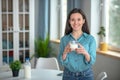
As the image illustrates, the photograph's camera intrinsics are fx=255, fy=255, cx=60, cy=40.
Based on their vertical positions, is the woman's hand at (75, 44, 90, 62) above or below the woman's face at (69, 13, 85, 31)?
below

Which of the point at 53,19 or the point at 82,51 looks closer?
the point at 82,51

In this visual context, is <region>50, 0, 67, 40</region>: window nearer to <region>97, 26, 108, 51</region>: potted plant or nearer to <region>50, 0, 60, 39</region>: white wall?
<region>50, 0, 60, 39</region>: white wall

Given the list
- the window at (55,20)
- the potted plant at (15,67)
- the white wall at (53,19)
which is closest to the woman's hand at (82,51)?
the potted plant at (15,67)

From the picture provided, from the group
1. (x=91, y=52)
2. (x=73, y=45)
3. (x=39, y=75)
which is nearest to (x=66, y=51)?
(x=73, y=45)

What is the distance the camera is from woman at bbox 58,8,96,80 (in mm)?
1870

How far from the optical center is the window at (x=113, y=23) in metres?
3.85

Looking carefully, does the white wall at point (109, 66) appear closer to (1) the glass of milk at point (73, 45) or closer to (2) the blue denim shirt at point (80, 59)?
(2) the blue denim shirt at point (80, 59)

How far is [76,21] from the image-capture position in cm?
191

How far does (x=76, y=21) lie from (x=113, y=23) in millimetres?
2191

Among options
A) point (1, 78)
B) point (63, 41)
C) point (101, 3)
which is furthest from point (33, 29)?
point (63, 41)

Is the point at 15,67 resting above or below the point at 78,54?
below

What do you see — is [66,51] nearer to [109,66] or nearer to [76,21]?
[76,21]

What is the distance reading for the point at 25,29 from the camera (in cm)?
538

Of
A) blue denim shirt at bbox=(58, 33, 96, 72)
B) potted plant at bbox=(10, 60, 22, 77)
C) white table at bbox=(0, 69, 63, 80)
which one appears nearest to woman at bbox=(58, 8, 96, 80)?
blue denim shirt at bbox=(58, 33, 96, 72)
